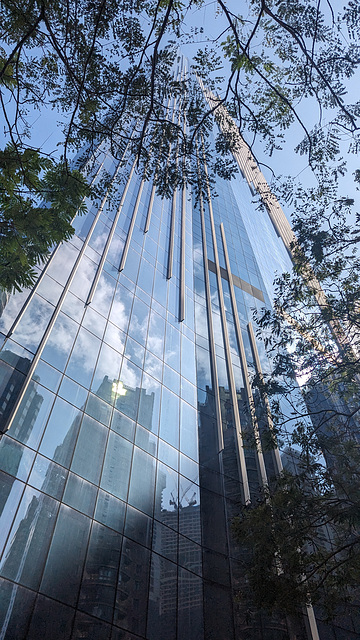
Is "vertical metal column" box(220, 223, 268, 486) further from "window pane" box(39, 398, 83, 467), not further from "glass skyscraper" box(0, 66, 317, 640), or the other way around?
"window pane" box(39, 398, 83, 467)

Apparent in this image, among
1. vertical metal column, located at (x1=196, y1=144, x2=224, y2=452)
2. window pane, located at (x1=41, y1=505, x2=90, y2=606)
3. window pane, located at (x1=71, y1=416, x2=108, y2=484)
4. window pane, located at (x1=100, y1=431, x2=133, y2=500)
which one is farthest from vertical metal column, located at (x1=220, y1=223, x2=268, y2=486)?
window pane, located at (x1=41, y1=505, x2=90, y2=606)

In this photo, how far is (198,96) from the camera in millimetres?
10172

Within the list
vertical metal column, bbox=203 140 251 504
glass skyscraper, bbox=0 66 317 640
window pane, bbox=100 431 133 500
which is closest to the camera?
glass skyscraper, bbox=0 66 317 640

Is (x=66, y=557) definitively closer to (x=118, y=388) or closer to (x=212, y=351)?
(x=118, y=388)

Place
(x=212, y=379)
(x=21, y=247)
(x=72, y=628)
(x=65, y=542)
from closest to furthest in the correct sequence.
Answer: (x=21, y=247) < (x=72, y=628) < (x=65, y=542) < (x=212, y=379)

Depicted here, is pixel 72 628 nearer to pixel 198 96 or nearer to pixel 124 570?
pixel 124 570

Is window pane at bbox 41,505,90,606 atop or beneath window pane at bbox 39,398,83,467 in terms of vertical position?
beneath

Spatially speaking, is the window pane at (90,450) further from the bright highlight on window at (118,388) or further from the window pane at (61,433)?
the bright highlight on window at (118,388)

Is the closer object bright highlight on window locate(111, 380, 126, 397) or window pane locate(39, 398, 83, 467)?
window pane locate(39, 398, 83, 467)

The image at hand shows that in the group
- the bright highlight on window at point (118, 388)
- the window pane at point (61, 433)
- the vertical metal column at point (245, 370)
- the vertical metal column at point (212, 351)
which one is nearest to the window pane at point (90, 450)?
the window pane at point (61, 433)

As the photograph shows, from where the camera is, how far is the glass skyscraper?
29.5 ft

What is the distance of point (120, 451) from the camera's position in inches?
480

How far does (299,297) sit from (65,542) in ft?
29.5

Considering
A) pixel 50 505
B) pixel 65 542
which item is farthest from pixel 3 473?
pixel 65 542
